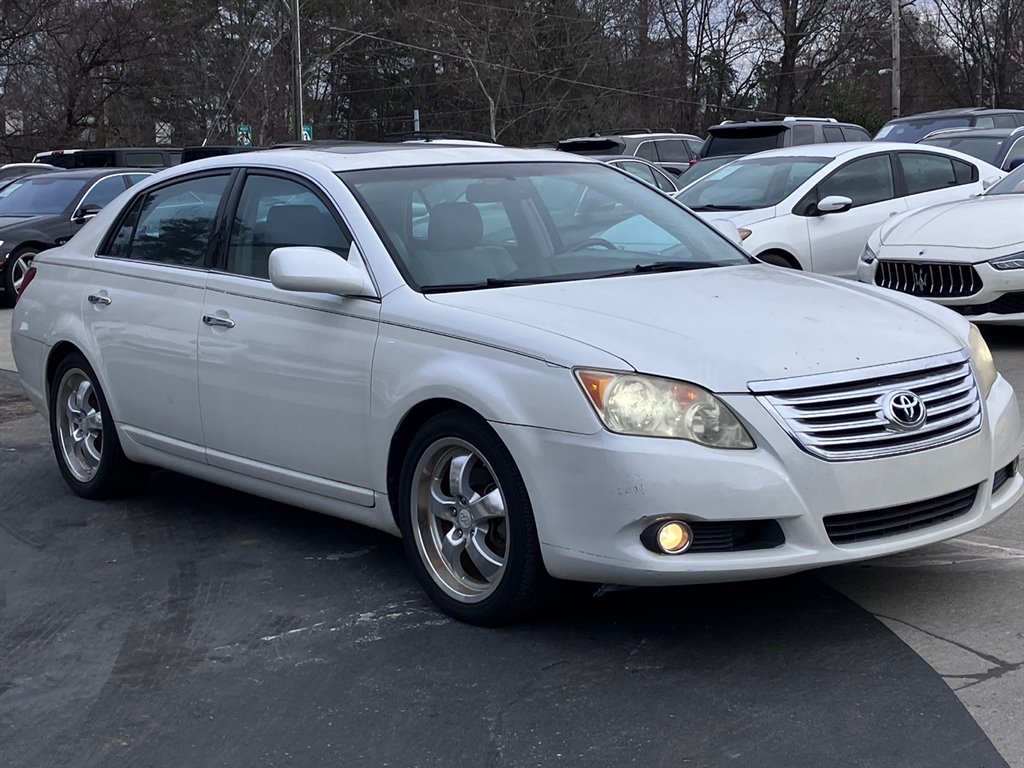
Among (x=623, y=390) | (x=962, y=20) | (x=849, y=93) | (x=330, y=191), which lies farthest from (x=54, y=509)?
(x=962, y=20)

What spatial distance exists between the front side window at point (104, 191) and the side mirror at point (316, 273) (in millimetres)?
13169

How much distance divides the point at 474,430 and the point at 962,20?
57.2 m

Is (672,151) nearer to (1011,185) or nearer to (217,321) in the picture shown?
(1011,185)

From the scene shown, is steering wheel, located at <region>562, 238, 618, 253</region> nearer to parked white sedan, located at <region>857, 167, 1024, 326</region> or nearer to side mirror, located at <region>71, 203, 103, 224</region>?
parked white sedan, located at <region>857, 167, 1024, 326</region>

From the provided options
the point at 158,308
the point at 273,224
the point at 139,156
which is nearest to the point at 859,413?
the point at 273,224

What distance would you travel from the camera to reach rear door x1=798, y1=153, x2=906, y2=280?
11664 mm

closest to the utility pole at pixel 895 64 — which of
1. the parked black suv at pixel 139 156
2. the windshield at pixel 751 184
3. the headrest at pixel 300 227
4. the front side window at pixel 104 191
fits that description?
the parked black suv at pixel 139 156

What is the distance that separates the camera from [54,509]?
6.51 metres

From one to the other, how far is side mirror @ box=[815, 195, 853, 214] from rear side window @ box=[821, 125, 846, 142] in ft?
37.1

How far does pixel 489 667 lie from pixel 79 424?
3247 mm

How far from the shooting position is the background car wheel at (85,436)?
6.41m

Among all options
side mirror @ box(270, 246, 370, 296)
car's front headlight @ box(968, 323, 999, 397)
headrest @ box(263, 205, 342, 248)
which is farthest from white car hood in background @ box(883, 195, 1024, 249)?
side mirror @ box(270, 246, 370, 296)

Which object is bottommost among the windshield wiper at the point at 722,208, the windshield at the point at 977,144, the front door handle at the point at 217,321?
the front door handle at the point at 217,321

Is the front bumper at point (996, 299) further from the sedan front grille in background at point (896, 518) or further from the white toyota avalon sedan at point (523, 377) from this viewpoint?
the sedan front grille in background at point (896, 518)
